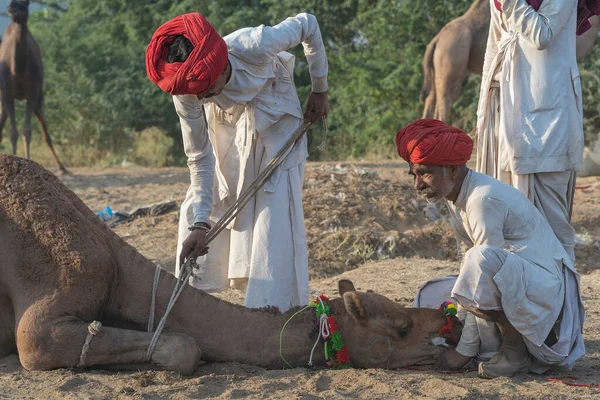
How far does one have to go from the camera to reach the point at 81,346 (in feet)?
13.8

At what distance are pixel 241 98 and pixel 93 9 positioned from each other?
17935 mm

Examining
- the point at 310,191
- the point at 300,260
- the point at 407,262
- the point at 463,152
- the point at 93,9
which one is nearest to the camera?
the point at 463,152

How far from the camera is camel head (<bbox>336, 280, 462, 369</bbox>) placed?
4.37 metres

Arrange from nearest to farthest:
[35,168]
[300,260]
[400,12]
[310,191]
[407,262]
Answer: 1. [35,168]
2. [300,260]
3. [407,262]
4. [310,191]
5. [400,12]

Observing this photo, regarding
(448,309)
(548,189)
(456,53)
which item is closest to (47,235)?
(448,309)

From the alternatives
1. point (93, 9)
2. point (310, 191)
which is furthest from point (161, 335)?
point (93, 9)

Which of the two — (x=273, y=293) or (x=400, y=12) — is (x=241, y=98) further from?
(x=400, y=12)

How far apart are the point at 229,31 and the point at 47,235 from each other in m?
14.1

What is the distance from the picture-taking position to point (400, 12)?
655 inches

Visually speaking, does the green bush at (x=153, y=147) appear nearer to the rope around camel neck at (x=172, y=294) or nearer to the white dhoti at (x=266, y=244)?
the white dhoti at (x=266, y=244)

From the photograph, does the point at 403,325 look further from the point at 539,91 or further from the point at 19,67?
the point at 19,67

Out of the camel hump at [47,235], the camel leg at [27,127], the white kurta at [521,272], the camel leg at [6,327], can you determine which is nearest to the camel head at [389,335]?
the white kurta at [521,272]

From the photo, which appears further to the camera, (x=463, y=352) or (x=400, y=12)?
(x=400, y=12)

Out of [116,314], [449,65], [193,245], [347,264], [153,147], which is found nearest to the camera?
[116,314]
